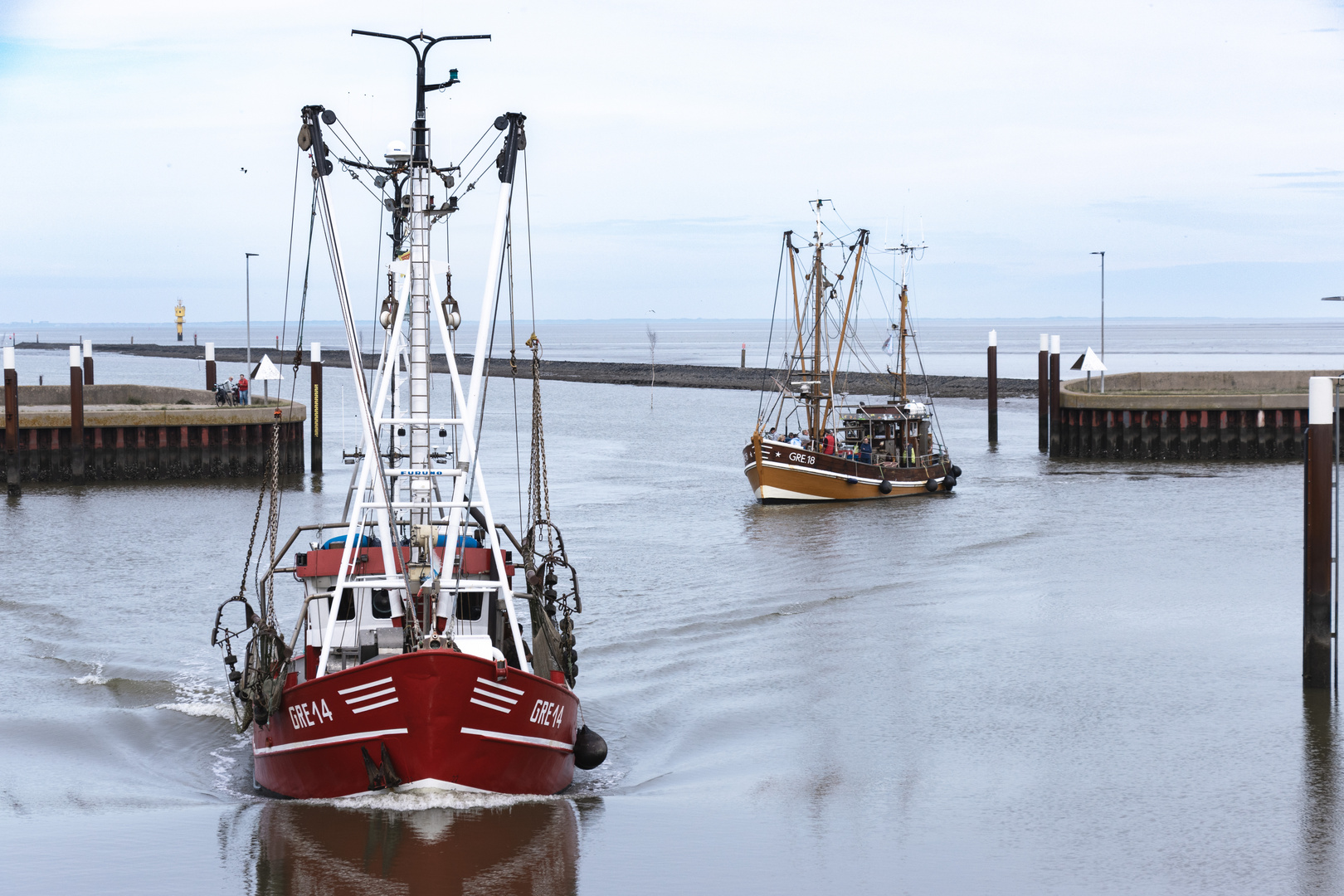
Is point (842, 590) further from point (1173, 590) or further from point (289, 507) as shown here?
point (289, 507)

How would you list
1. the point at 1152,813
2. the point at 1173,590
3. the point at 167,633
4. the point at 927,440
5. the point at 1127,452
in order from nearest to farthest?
the point at 1152,813 → the point at 167,633 → the point at 1173,590 → the point at 927,440 → the point at 1127,452

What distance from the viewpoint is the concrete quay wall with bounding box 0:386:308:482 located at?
4431 centimetres

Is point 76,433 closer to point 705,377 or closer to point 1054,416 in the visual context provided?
point 1054,416

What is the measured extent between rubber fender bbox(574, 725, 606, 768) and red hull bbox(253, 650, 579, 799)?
Answer: 3.12 feet

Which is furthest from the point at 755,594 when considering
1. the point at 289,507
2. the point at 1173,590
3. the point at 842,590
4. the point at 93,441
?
the point at 93,441

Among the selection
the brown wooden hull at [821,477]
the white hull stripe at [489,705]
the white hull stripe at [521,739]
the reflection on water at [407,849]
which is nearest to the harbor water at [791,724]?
the reflection on water at [407,849]

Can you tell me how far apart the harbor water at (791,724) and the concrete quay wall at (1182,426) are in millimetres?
14857

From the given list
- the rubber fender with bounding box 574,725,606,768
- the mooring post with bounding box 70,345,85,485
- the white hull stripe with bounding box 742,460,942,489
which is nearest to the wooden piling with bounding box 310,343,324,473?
the mooring post with bounding box 70,345,85,485

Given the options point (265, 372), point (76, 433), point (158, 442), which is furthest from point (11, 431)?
point (265, 372)

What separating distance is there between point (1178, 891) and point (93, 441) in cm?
3978

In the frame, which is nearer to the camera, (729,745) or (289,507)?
(729,745)

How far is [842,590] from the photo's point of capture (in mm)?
27625

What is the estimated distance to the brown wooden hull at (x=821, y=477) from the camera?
136 feet

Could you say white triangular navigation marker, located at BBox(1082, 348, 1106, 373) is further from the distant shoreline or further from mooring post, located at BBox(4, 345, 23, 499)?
mooring post, located at BBox(4, 345, 23, 499)
